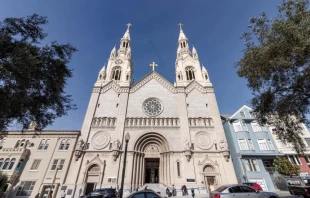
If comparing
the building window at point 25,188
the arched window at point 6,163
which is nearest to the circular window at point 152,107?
the building window at point 25,188

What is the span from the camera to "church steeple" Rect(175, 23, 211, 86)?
3412 centimetres

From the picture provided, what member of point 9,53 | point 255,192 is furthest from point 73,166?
point 255,192

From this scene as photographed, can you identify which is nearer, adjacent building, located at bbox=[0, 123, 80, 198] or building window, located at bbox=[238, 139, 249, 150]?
adjacent building, located at bbox=[0, 123, 80, 198]

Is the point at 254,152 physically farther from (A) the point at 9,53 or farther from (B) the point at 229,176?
(A) the point at 9,53

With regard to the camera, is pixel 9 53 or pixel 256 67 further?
pixel 256 67

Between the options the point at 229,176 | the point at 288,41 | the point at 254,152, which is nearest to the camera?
the point at 288,41

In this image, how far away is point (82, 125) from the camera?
25562mm

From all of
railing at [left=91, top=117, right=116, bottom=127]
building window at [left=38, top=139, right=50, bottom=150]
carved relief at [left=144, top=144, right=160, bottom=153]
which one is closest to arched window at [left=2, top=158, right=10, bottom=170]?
building window at [left=38, top=139, right=50, bottom=150]

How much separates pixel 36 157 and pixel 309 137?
153 feet

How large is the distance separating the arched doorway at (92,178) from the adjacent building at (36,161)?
123 inches

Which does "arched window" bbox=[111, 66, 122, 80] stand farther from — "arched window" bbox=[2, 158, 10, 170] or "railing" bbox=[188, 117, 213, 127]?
"arched window" bbox=[2, 158, 10, 170]

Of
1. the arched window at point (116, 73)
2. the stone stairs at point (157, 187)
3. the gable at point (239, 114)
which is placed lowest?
the stone stairs at point (157, 187)

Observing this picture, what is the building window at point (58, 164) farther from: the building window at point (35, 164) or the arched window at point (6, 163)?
the arched window at point (6, 163)

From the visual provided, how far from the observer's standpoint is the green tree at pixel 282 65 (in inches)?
389
